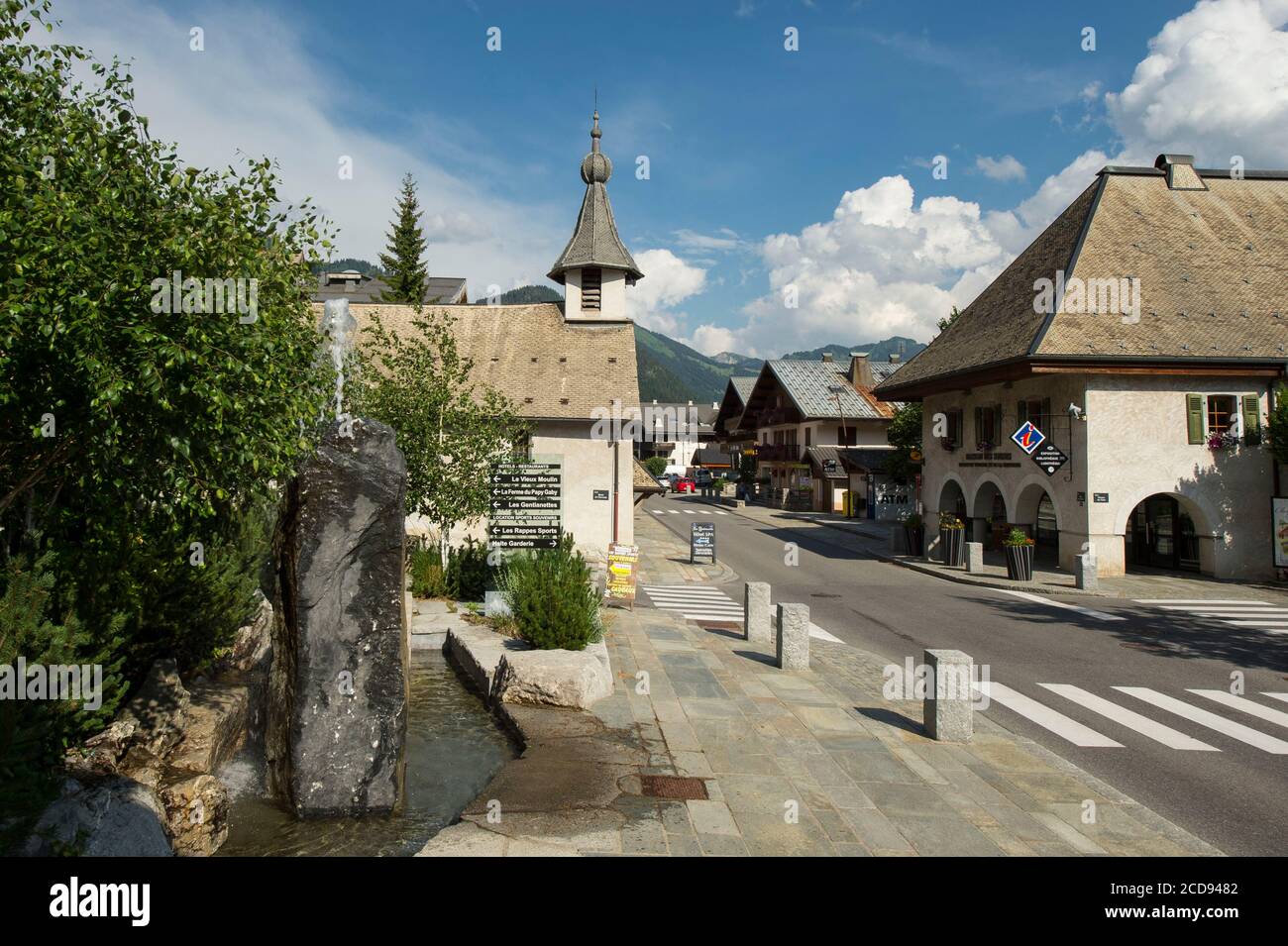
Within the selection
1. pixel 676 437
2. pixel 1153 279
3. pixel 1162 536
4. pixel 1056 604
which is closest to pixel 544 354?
pixel 1056 604

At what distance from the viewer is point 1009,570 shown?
21.7 m

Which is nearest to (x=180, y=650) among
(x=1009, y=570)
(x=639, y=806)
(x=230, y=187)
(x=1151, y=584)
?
(x=230, y=187)

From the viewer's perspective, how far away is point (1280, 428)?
20.5 metres

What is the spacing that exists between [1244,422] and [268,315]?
81.9 feet

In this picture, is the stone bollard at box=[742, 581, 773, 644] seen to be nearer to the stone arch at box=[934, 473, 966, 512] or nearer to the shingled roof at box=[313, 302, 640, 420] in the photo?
the shingled roof at box=[313, 302, 640, 420]

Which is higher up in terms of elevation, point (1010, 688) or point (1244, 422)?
point (1244, 422)

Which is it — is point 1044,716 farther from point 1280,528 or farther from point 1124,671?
point 1280,528

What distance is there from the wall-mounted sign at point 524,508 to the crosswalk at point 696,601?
3833 millimetres

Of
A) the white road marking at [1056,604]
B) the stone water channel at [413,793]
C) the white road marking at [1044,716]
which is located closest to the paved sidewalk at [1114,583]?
the white road marking at [1056,604]

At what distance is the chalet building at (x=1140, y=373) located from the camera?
2167 cm

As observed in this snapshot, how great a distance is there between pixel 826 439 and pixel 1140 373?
30220 mm

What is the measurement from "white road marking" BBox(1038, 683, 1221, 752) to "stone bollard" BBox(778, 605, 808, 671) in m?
3.32

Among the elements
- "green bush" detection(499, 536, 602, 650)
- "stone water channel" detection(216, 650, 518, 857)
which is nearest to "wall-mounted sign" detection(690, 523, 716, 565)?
"green bush" detection(499, 536, 602, 650)
